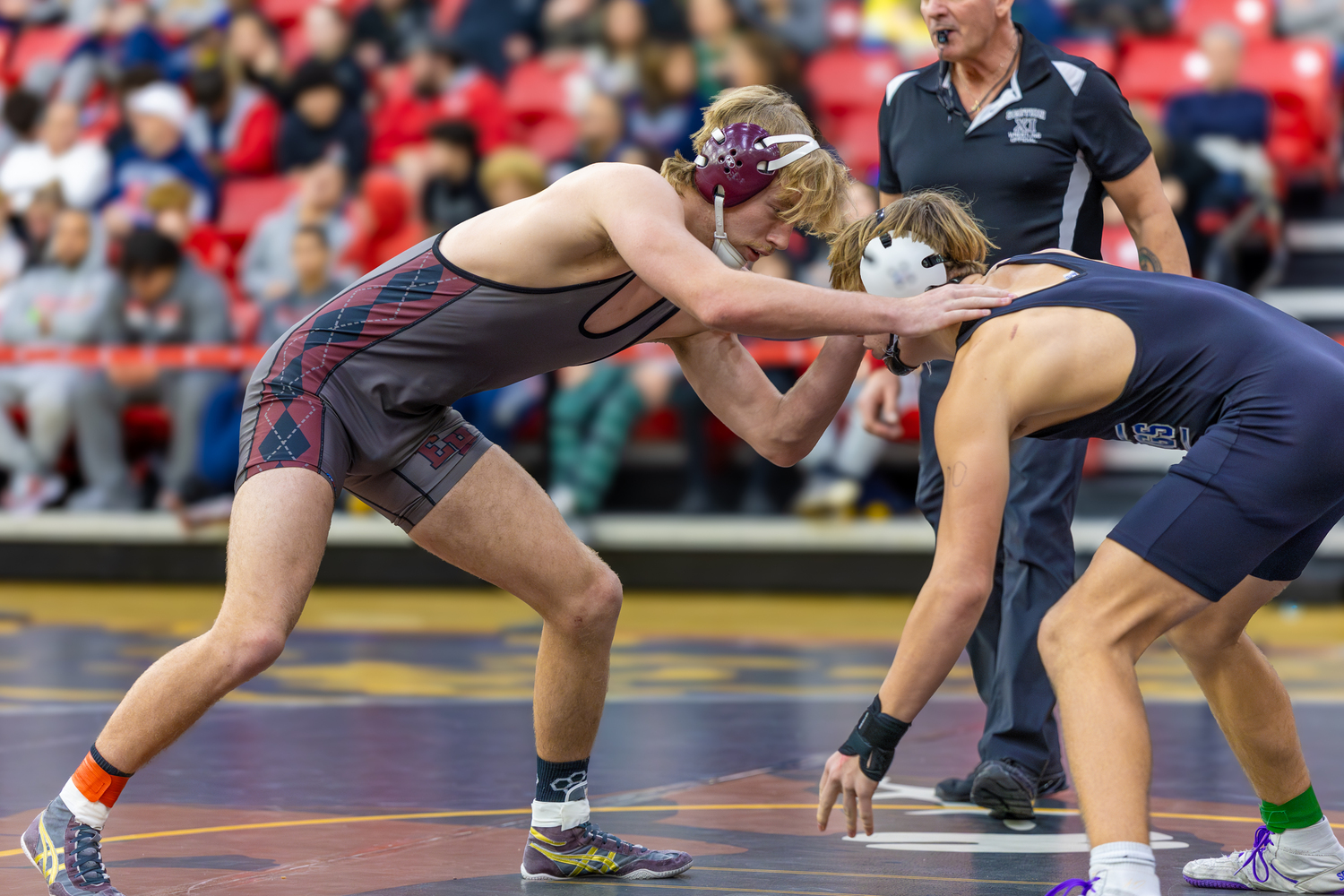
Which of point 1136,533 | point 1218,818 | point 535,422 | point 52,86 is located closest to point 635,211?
point 1136,533

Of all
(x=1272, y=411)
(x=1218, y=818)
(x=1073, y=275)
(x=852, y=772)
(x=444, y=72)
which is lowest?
(x=1218, y=818)

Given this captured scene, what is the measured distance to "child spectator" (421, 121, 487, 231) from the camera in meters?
10.6

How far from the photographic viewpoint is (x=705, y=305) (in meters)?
3.51

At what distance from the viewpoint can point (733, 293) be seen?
11.5 ft

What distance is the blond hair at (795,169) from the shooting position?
3.77 m

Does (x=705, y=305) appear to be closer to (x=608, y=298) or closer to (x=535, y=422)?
(x=608, y=298)

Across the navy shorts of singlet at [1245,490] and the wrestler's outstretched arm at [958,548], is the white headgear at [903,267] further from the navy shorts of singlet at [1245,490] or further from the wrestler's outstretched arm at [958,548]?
the navy shorts of singlet at [1245,490]

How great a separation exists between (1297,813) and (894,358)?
120 cm

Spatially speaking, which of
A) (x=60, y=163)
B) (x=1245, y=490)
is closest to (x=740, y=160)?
(x=1245, y=490)

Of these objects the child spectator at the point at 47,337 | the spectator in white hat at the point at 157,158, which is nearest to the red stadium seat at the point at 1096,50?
the spectator in white hat at the point at 157,158

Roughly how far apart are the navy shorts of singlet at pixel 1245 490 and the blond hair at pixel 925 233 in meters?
0.62

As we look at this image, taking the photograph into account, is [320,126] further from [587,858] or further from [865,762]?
[865,762]

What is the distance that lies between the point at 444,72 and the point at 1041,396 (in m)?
9.56

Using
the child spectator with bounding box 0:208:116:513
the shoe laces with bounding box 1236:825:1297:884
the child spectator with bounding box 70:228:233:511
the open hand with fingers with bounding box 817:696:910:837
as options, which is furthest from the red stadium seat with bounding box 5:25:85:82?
the shoe laces with bounding box 1236:825:1297:884
